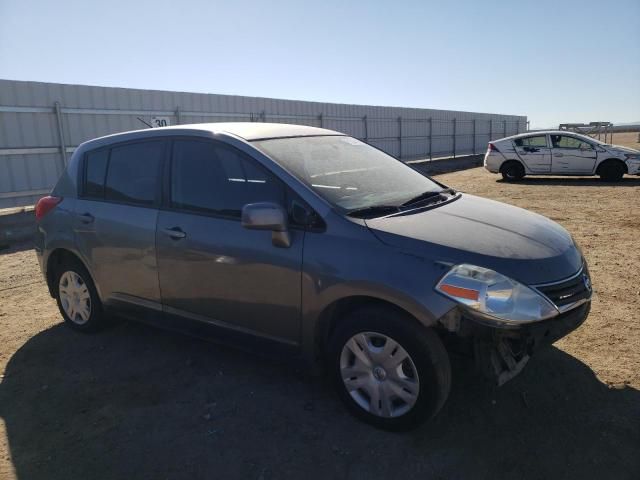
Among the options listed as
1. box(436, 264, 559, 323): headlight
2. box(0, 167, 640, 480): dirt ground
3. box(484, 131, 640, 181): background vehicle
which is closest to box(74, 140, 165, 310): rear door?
box(0, 167, 640, 480): dirt ground

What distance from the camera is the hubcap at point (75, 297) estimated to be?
14.0ft

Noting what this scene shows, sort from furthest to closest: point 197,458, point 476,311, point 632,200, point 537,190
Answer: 1. point 537,190
2. point 632,200
3. point 197,458
4. point 476,311

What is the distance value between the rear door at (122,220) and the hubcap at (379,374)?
1.63m

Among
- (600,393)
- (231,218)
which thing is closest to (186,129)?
(231,218)

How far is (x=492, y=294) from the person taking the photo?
→ 252 centimetres

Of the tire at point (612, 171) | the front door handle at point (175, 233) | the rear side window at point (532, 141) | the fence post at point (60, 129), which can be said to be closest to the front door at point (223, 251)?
the front door handle at point (175, 233)

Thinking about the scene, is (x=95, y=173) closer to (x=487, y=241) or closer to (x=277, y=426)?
(x=277, y=426)

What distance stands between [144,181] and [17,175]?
28.5ft

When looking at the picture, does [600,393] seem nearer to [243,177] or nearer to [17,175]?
[243,177]

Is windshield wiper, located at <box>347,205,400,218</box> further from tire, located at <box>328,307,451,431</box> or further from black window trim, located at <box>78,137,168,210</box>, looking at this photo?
black window trim, located at <box>78,137,168,210</box>

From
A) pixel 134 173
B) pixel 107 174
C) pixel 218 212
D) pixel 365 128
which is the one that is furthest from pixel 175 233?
pixel 365 128

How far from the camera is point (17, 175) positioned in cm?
1070

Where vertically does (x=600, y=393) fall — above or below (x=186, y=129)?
below

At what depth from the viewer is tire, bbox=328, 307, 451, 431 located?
8.54 feet
